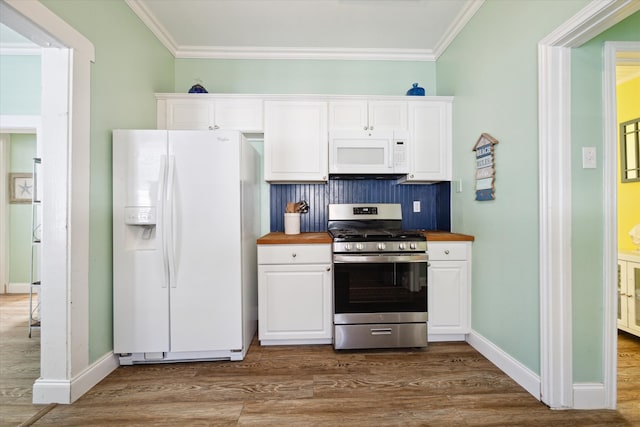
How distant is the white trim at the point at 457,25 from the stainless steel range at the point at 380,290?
6.17ft

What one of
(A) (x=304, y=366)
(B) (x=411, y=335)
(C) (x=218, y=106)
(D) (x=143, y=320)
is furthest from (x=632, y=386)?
(C) (x=218, y=106)

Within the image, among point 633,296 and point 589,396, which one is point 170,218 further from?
point 633,296

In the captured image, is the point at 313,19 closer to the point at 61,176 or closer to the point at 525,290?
the point at 61,176

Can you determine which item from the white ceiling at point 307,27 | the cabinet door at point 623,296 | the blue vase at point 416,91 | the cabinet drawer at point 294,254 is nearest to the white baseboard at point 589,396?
the cabinet door at point 623,296

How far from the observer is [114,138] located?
6.52 feet

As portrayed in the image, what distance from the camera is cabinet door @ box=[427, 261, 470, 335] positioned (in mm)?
2391

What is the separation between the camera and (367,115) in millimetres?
2721

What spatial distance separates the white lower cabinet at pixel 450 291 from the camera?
2.39 m

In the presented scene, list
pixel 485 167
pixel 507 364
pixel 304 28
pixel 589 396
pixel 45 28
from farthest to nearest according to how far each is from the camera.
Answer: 1. pixel 304 28
2. pixel 485 167
3. pixel 507 364
4. pixel 589 396
5. pixel 45 28

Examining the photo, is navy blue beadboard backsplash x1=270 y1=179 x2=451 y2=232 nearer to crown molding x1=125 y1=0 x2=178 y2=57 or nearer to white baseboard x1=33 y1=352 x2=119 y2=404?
crown molding x1=125 y1=0 x2=178 y2=57

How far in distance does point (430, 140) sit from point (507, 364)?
1.93 meters

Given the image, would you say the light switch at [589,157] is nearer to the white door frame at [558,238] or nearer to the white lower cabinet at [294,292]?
the white door frame at [558,238]

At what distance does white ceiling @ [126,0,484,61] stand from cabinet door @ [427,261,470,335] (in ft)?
7.02

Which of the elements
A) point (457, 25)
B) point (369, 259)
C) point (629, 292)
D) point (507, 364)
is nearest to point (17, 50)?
point (369, 259)
